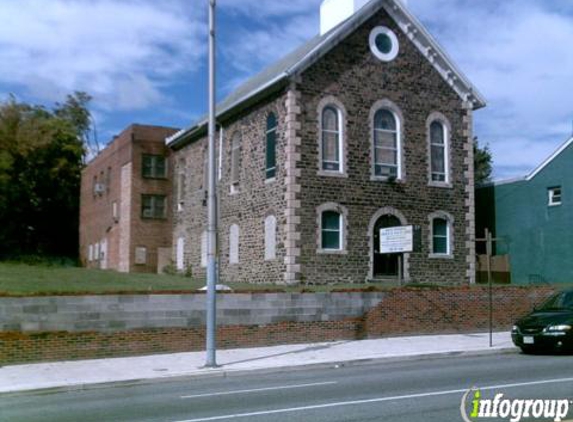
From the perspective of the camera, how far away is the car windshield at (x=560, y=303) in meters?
18.5

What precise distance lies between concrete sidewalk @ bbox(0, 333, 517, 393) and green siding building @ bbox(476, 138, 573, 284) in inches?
403

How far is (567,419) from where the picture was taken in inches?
364

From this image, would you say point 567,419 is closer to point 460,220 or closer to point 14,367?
point 14,367

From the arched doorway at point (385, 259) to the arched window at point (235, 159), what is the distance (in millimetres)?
6503

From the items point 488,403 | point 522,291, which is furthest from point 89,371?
point 522,291

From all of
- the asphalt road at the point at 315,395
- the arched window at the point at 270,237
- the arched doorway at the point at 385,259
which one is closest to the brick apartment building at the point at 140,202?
the arched window at the point at 270,237

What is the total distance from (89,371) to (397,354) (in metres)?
7.04

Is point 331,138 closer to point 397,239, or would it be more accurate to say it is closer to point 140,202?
point 397,239

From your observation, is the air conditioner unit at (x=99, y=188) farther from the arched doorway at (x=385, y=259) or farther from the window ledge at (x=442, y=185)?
the window ledge at (x=442, y=185)

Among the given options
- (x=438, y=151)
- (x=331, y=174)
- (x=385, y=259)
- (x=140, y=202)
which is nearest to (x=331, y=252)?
(x=385, y=259)

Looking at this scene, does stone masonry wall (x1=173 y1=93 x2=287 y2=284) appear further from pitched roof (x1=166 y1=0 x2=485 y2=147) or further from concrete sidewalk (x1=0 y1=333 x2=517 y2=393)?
concrete sidewalk (x1=0 y1=333 x2=517 y2=393)

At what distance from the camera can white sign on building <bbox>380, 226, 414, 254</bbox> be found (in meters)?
26.5

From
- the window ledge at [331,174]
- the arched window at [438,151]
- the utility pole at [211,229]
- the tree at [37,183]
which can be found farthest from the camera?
the tree at [37,183]

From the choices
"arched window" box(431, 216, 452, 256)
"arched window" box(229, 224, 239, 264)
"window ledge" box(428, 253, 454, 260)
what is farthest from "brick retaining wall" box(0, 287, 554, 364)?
"arched window" box(229, 224, 239, 264)
